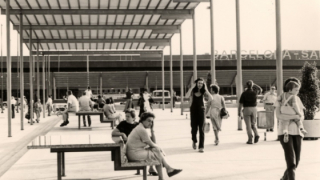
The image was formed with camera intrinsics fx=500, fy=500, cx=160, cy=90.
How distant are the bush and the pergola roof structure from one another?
847 cm

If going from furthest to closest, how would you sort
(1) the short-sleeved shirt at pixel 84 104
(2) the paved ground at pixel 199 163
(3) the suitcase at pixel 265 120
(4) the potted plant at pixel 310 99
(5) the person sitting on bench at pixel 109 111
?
1. (1) the short-sleeved shirt at pixel 84 104
2. (5) the person sitting on bench at pixel 109 111
3. (3) the suitcase at pixel 265 120
4. (4) the potted plant at pixel 310 99
5. (2) the paved ground at pixel 199 163

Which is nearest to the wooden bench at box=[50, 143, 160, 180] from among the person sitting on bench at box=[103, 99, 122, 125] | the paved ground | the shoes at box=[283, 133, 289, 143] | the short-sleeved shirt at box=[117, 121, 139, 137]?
the paved ground

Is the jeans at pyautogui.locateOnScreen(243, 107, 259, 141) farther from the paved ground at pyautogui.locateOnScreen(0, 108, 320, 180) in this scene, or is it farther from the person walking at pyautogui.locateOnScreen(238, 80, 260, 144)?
the paved ground at pyautogui.locateOnScreen(0, 108, 320, 180)

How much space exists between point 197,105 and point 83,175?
148 inches

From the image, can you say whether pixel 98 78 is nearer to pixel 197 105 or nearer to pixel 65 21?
pixel 65 21

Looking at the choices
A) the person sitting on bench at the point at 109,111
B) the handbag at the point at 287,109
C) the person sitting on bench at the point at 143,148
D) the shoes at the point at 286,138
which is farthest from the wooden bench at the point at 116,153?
the person sitting on bench at the point at 109,111

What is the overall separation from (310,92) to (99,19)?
48.2 feet

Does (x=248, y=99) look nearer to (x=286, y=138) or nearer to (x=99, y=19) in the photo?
(x=286, y=138)

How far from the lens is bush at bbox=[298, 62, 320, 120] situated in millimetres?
12911

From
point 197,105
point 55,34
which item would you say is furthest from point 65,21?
point 197,105

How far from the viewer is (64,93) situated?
72938 millimetres

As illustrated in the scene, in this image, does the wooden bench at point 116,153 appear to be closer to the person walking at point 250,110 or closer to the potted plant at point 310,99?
the person walking at point 250,110

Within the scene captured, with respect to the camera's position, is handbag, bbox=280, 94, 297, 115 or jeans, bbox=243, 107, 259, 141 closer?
handbag, bbox=280, 94, 297, 115

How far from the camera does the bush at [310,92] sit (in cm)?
1291
